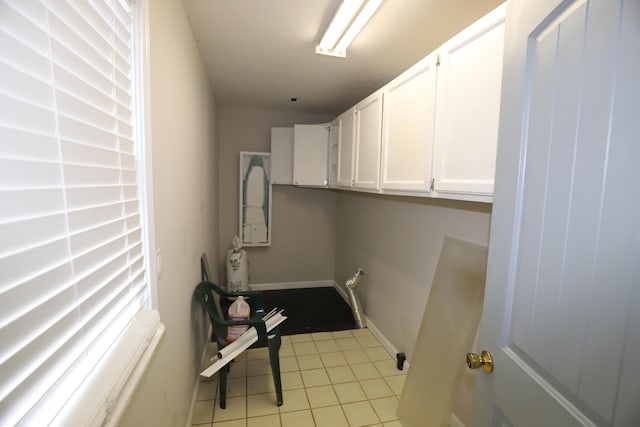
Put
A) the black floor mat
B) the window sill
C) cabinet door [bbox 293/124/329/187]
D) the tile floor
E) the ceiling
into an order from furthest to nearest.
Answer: cabinet door [bbox 293/124/329/187]
the black floor mat
the tile floor
the ceiling
the window sill

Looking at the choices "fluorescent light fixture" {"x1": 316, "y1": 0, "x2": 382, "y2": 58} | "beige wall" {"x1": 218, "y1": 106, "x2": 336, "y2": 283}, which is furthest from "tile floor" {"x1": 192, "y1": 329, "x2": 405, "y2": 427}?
"fluorescent light fixture" {"x1": 316, "y1": 0, "x2": 382, "y2": 58}

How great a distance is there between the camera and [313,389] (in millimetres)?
2141

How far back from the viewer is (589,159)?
23.9 inches

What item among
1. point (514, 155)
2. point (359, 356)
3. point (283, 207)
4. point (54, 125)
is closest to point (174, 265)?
point (54, 125)

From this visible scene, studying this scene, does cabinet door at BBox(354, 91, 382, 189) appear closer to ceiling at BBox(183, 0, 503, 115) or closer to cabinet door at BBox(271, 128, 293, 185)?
ceiling at BBox(183, 0, 503, 115)

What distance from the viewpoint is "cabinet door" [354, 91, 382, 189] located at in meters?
2.12

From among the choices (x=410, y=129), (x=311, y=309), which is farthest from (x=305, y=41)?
(x=311, y=309)

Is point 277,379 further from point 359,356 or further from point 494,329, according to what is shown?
point 494,329

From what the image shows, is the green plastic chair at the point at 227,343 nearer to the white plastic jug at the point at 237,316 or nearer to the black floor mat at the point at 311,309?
the white plastic jug at the point at 237,316

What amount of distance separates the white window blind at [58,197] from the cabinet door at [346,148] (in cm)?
197

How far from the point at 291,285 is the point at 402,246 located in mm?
2244

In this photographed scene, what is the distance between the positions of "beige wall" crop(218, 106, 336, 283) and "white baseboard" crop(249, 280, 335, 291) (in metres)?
0.06

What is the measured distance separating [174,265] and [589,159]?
1.65m

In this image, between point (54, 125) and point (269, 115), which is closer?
point (54, 125)
